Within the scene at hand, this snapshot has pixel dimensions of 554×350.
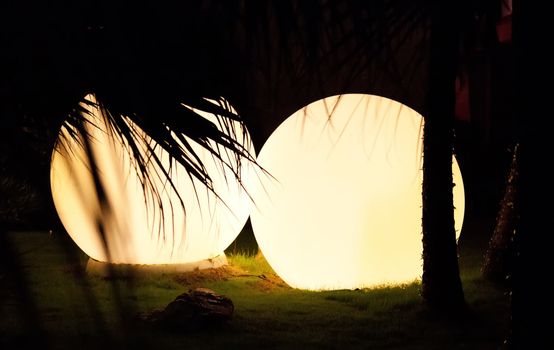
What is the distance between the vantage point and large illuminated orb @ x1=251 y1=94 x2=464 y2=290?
6043mm

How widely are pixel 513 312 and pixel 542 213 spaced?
1.52 feet

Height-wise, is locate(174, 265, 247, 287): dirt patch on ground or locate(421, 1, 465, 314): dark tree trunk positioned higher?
locate(421, 1, 465, 314): dark tree trunk

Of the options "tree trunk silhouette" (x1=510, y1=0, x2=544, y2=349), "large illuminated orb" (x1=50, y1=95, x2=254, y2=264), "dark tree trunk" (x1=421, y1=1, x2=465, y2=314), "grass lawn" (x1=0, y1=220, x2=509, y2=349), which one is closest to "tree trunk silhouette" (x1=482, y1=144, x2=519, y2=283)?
"grass lawn" (x1=0, y1=220, x2=509, y2=349)

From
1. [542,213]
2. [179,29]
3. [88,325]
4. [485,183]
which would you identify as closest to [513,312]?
[542,213]

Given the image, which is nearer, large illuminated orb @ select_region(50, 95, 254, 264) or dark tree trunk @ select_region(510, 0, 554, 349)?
dark tree trunk @ select_region(510, 0, 554, 349)

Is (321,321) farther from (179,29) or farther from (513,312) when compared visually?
(179,29)

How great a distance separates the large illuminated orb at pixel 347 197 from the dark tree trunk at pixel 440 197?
854mm

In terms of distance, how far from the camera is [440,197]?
16.9ft

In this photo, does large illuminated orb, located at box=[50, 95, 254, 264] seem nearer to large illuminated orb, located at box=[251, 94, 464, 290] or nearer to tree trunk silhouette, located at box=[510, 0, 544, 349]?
large illuminated orb, located at box=[251, 94, 464, 290]

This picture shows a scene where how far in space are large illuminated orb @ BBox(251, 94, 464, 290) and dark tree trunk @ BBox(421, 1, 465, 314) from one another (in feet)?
2.80

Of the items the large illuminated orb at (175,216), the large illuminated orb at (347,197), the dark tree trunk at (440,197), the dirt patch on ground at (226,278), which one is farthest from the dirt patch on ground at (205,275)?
the dark tree trunk at (440,197)

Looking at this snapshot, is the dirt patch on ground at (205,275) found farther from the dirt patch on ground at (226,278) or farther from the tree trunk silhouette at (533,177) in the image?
the tree trunk silhouette at (533,177)

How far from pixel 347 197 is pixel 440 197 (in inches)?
42.1

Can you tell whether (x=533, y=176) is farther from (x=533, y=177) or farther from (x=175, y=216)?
(x=175, y=216)
